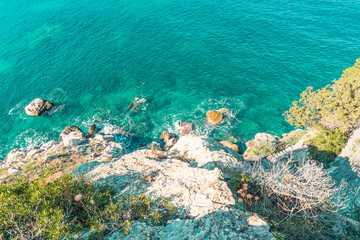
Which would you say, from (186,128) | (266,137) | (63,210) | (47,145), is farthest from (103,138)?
(266,137)

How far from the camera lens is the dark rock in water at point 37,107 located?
45.8m

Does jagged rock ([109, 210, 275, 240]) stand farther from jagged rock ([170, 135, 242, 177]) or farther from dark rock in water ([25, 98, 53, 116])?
dark rock in water ([25, 98, 53, 116])

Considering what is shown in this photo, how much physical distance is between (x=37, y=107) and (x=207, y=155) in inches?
1713

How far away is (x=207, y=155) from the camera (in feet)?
74.6

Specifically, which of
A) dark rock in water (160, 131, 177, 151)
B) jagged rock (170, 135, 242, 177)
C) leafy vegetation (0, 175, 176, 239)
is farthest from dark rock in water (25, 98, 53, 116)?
leafy vegetation (0, 175, 176, 239)

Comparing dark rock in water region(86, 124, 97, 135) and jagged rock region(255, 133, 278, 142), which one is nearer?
jagged rock region(255, 133, 278, 142)

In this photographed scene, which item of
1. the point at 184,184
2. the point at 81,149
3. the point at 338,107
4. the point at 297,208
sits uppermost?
the point at 184,184

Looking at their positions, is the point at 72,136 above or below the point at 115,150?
above

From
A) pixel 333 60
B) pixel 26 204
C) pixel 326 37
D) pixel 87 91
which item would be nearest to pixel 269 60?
pixel 333 60

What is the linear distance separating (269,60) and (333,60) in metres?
14.8

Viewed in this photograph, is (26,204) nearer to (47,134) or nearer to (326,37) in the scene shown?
(47,134)

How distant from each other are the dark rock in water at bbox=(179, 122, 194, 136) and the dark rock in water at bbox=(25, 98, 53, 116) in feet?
106

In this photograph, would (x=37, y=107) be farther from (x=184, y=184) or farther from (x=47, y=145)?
(x=184, y=184)

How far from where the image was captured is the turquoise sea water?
144 feet
